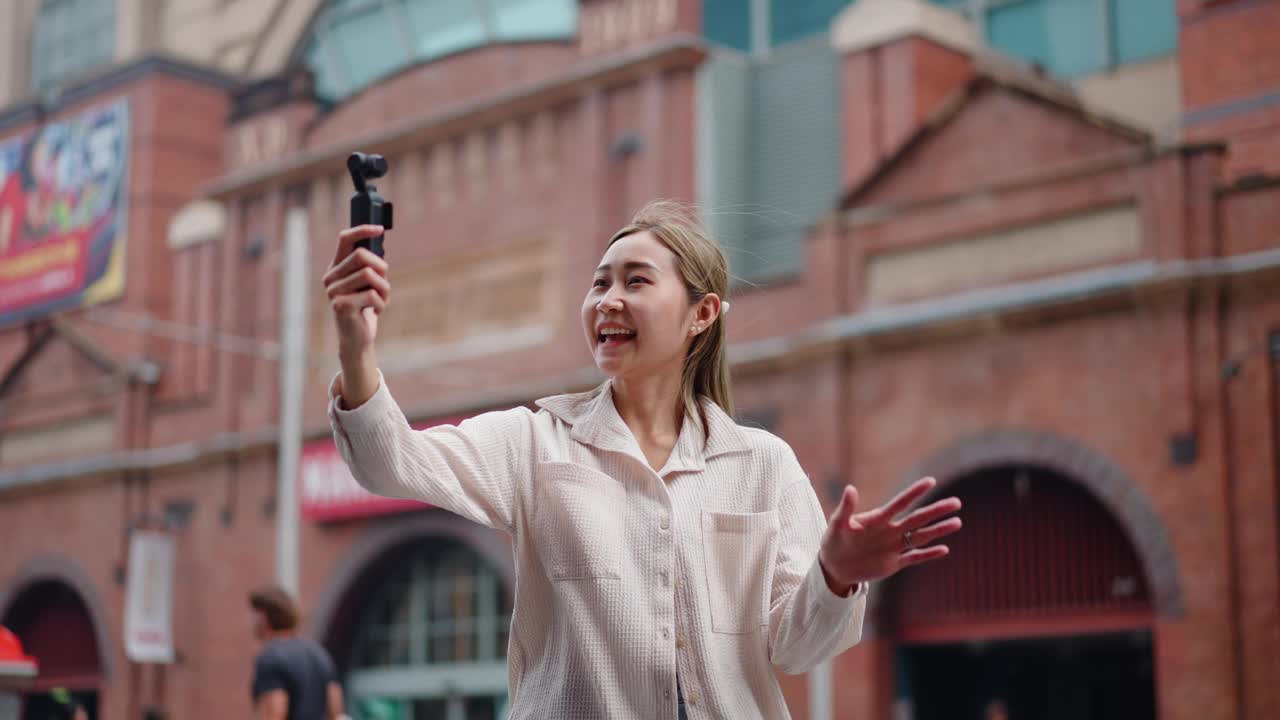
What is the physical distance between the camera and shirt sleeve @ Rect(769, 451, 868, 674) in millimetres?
3096

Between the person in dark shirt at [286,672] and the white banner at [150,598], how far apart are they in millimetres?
16353

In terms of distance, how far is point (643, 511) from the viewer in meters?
3.17

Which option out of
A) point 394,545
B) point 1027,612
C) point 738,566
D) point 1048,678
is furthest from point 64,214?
point 738,566

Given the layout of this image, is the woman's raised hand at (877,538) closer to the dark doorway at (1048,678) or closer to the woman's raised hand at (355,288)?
the woman's raised hand at (355,288)

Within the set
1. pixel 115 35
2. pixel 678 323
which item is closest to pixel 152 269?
pixel 115 35

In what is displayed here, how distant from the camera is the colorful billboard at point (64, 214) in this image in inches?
1139

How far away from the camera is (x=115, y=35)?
103 ft

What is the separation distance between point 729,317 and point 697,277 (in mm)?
17355

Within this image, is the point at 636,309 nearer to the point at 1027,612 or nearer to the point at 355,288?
the point at 355,288

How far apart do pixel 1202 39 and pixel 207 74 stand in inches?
671

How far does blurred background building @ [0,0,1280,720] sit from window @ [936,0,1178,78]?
0.04 metres

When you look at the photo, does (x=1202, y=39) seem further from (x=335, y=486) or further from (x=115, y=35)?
(x=115, y=35)

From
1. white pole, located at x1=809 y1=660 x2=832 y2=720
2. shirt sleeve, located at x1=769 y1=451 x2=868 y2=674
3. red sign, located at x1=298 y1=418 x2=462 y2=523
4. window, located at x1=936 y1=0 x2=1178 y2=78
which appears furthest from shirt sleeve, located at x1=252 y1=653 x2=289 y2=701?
red sign, located at x1=298 y1=418 x2=462 y2=523

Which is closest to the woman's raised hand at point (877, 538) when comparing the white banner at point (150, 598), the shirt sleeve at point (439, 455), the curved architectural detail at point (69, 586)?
the shirt sleeve at point (439, 455)
